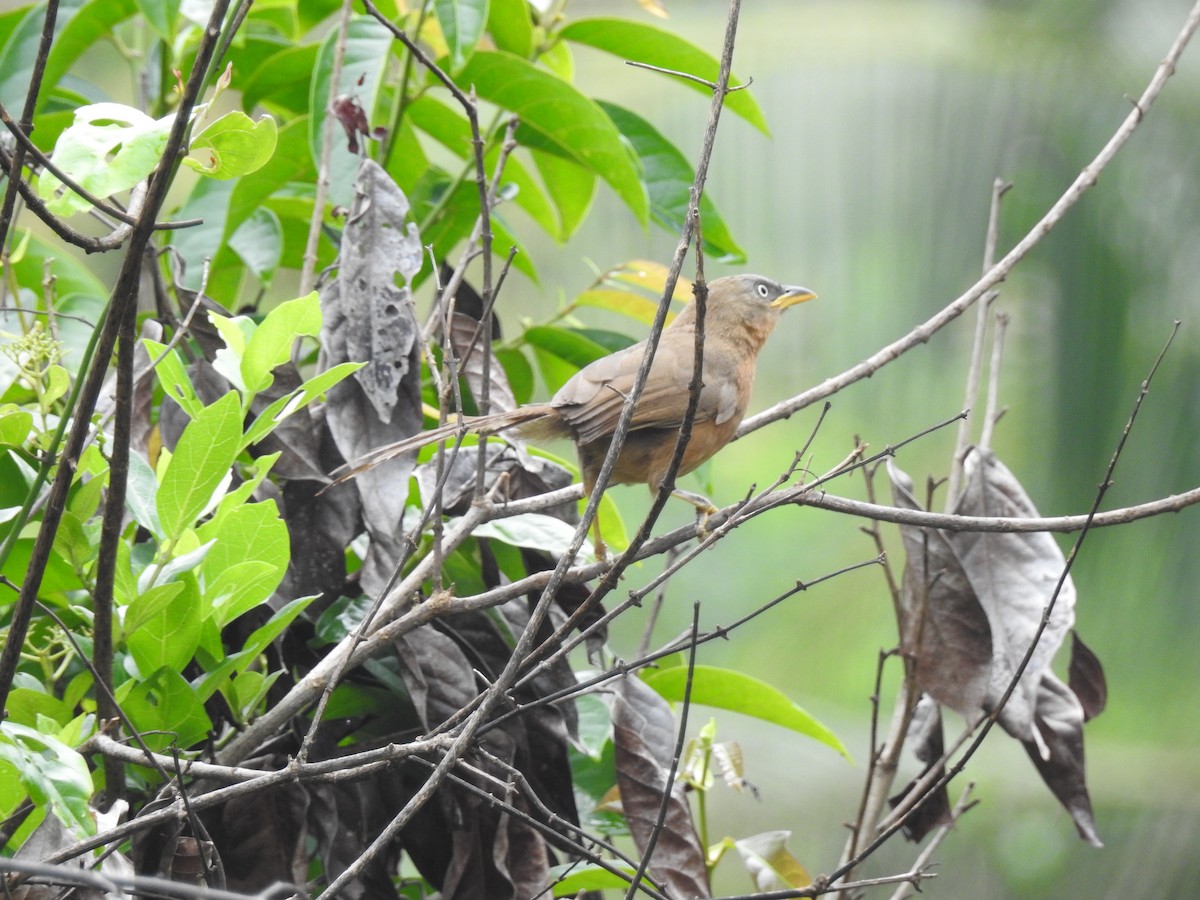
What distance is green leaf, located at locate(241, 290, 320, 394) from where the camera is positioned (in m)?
1.69

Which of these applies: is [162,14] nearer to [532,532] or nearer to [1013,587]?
[532,532]

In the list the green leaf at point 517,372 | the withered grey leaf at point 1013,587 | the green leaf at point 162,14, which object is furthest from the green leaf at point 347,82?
the withered grey leaf at point 1013,587

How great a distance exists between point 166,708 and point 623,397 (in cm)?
113

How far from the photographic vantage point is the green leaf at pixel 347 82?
231 cm

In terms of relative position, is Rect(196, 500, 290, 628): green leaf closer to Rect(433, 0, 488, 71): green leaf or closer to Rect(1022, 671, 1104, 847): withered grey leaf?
Rect(433, 0, 488, 71): green leaf

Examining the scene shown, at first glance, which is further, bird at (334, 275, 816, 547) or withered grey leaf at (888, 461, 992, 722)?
bird at (334, 275, 816, 547)

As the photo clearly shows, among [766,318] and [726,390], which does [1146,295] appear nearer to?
[766,318]

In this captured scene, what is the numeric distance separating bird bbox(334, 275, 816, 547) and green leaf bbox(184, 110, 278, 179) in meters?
0.66

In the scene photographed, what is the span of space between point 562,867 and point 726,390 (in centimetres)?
131

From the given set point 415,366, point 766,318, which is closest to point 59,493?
point 415,366

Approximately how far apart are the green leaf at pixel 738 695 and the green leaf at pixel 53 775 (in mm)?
1156

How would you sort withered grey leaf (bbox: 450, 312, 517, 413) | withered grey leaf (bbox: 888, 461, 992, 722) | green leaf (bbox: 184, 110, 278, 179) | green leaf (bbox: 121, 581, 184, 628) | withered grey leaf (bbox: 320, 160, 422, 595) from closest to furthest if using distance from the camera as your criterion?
green leaf (bbox: 184, 110, 278, 179)
green leaf (bbox: 121, 581, 184, 628)
withered grey leaf (bbox: 320, 160, 422, 595)
withered grey leaf (bbox: 888, 461, 992, 722)
withered grey leaf (bbox: 450, 312, 517, 413)

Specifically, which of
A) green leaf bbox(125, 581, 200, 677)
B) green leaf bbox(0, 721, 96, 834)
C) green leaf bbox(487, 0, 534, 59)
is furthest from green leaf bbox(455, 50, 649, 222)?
green leaf bbox(0, 721, 96, 834)

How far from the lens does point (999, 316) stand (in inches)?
98.9
